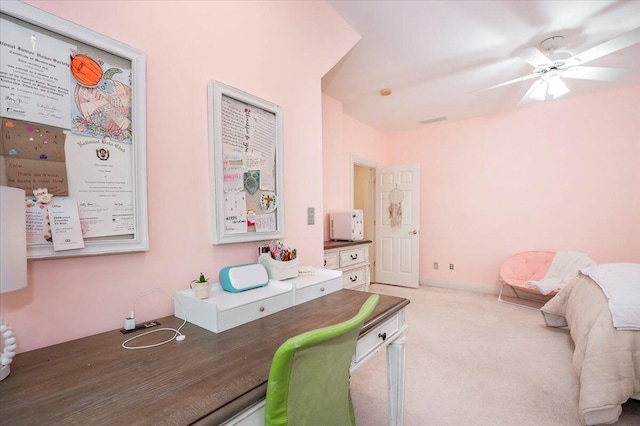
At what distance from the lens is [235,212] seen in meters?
1.49

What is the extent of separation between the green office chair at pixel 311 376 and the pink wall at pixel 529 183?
165 inches

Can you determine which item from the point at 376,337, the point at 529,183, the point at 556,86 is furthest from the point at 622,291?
the point at 529,183

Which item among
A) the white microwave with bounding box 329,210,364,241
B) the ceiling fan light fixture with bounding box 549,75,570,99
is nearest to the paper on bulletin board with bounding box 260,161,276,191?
the white microwave with bounding box 329,210,364,241

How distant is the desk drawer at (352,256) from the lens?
299 centimetres

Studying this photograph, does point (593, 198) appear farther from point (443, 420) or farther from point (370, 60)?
point (443, 420)

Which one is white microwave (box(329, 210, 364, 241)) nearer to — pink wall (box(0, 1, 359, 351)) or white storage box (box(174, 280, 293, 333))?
pink wall (box(0, 1, 359, 351))

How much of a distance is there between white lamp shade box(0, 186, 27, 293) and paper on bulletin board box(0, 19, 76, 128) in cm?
29

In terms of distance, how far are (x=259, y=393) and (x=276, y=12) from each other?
198cm

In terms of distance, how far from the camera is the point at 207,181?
1.38m

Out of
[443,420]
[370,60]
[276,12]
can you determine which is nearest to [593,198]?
[370,60]

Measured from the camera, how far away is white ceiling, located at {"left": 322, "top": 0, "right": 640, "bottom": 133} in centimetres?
206

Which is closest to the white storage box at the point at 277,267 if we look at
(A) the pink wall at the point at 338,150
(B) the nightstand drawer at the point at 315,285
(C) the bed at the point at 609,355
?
(B) the nightstand drawer at the point at 315,285

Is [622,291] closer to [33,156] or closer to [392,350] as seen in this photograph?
[392,350]

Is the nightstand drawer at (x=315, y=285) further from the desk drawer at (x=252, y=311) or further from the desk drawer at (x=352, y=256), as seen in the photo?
the desk drawer at (x=352, y=256)
